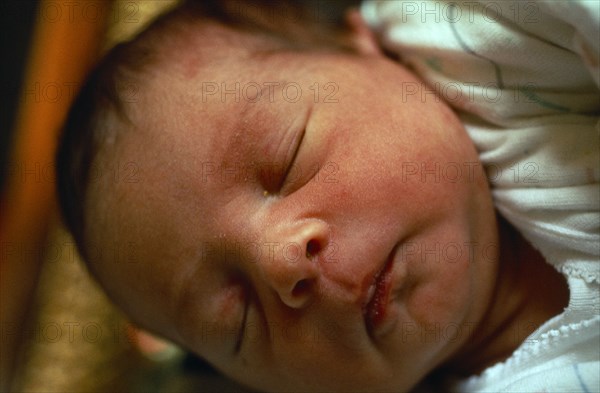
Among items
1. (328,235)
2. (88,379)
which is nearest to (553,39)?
(328,235)

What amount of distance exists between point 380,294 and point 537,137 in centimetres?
28

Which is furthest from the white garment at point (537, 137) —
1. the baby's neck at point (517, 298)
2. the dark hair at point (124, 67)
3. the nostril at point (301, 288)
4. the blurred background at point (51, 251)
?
the blurred background at point (51, 251)

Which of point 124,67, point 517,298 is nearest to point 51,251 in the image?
point 124,67

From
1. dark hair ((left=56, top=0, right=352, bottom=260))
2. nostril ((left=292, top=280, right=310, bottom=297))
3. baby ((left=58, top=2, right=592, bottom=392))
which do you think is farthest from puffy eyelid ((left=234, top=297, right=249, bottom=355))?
dark hair ((left=56, top=0, right=352, bottom=260))

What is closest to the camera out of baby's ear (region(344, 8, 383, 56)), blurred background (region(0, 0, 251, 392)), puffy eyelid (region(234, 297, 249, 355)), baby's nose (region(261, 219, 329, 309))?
baby's nose (region(261, 219, 329, 309))

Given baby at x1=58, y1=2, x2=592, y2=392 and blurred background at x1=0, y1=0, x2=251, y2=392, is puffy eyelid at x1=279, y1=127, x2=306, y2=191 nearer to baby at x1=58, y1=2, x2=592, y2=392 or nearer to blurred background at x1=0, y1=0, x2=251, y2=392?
baby at x1=58, y1=2, x2=592, y2=392

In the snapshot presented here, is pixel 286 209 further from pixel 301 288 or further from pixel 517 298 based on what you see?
pixel 517 298

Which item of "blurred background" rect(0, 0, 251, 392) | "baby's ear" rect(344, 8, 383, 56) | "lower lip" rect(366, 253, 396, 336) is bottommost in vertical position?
"blurred background" rect(0, 0, 251, 392)

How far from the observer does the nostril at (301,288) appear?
718 millimetres

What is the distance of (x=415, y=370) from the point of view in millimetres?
807

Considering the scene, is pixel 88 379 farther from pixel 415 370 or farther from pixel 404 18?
pixel 404 18

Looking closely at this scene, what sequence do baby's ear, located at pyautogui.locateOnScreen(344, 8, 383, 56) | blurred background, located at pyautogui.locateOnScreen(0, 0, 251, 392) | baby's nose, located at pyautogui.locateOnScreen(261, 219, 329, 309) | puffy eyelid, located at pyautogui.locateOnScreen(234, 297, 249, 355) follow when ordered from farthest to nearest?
blurred background, located at pyautogui.locateOnScreen(0, 0, 251, 392), baby's ear, located at pyautogui.locateOnScreen(344, 8, 383, 56), puffy eyelid, located at pyautogui.locateOnScreen(234, 297, 249, 355), baby's nose, located at pyautogui.locateOnScreen(261, 219, 329, 309)

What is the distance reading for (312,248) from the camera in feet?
2.33

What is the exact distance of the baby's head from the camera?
2.40ft
